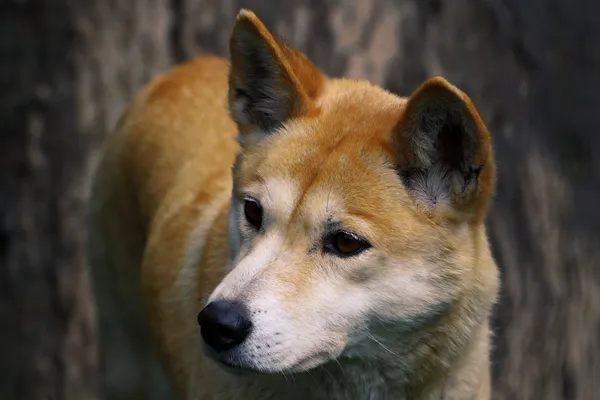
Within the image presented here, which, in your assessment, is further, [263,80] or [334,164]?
[263,80]

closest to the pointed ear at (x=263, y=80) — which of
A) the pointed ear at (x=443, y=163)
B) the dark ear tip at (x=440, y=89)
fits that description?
the pointed ear at (x=443, y=163)

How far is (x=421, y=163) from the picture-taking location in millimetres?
3102

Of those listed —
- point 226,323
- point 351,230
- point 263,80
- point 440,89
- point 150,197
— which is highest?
point 440,89

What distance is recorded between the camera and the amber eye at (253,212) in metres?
3.18

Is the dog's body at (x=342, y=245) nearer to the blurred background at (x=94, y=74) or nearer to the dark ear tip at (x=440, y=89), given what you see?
A: the dark ear tip at (x=440, y=89)

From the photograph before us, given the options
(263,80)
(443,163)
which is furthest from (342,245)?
(263,80)

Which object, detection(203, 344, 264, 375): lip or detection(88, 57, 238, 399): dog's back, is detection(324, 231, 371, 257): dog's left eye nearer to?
detection(203, 344, 264, 375): lip

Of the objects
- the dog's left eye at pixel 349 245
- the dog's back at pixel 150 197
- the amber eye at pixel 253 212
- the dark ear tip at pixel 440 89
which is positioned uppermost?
the dark ear tip at pixel 440 89

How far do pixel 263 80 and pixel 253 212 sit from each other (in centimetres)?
53

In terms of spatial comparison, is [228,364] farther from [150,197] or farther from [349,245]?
[150,197]

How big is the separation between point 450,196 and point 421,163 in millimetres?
142

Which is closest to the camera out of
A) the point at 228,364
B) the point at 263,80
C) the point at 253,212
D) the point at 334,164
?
the point at 228,364

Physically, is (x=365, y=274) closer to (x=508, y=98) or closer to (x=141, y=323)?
(x=141, y=323)

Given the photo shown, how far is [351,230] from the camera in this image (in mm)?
2986
